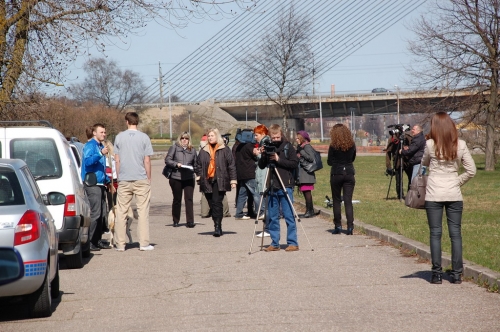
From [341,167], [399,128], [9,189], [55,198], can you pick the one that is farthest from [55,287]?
[399,128]

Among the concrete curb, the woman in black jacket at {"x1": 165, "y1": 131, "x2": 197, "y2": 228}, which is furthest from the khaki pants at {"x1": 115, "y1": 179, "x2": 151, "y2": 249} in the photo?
the woman in black jacket at {"x1": 165, "y1": 131, "x2": 197, "y2": 228}

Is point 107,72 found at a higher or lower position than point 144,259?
higher

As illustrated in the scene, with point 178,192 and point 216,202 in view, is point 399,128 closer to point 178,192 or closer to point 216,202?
point 178,192

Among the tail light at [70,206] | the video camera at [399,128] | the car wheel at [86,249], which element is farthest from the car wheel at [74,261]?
the video camera at [399,128]

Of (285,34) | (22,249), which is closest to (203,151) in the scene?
(22,249)

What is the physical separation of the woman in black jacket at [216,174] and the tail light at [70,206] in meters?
3.89

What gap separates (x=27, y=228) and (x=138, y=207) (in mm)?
5516

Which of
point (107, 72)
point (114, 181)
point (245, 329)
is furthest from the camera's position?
point (107, 72)

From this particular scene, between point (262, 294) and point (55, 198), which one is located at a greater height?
point (55, 198)

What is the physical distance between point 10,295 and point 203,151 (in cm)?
804

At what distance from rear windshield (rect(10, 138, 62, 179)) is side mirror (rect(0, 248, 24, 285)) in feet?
12.3

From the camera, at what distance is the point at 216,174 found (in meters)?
14.2

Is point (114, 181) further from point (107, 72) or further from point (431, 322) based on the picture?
point (107, 72)

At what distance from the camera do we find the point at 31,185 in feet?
25.9
